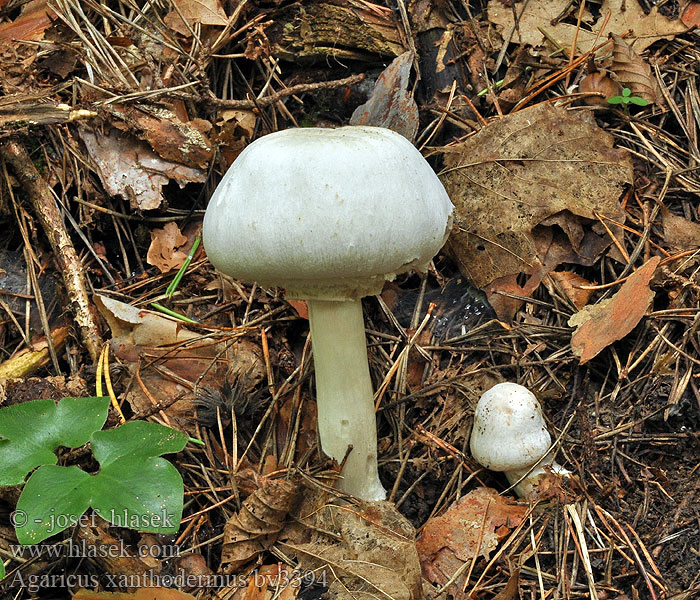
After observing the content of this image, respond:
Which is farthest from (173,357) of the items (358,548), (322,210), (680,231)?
(680,231)

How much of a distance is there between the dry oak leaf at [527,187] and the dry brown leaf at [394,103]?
0.28 metres

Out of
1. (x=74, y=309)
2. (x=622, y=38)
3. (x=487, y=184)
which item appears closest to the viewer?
(x=74, y=309)

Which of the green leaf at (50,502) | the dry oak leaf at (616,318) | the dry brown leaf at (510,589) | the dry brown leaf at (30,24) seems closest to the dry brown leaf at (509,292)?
the dry oak leaf at (616,318)

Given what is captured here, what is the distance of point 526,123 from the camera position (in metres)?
3.54

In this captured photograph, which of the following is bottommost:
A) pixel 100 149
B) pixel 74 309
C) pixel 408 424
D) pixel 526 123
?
pixel 408 424

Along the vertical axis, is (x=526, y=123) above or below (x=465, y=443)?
above

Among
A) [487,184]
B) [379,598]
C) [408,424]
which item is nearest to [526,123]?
[487,184]

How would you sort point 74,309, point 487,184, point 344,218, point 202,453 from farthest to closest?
1. point 487,184
2. point 74,309
3. point 202,453
4. point 344,218

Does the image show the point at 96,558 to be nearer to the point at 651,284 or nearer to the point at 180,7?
the point at 651,284

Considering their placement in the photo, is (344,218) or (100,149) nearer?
(344,218)

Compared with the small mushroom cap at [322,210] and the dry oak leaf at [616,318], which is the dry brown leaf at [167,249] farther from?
the dry oak leaf at [616,318]

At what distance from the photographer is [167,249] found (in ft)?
11.7

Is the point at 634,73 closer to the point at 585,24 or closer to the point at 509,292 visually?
the point at 585,24

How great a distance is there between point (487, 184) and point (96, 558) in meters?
2.47
